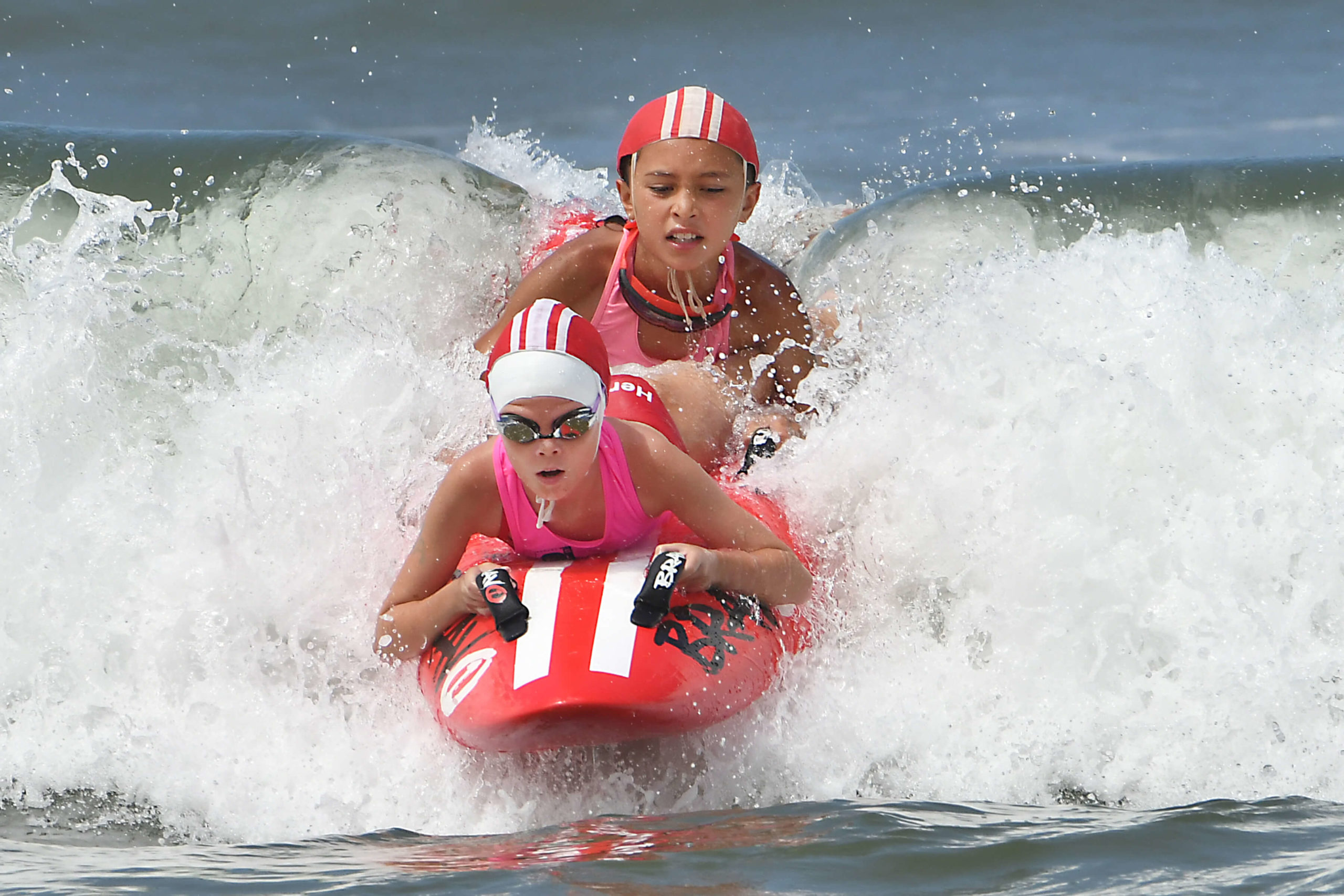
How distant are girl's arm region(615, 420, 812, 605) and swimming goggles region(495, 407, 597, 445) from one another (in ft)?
0.85

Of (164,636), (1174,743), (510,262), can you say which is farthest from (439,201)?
(1174,743)

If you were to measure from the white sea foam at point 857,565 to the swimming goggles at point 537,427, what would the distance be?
736 millimetres

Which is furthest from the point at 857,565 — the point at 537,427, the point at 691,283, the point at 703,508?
the point at 537,427

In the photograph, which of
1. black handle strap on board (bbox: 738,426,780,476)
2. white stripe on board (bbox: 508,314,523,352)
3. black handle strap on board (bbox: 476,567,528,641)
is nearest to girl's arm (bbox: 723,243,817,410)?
black handle strap on board (bbox: 738,426,780,476)

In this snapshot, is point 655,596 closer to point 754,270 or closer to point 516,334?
point 516,334

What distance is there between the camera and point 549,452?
9.67 feet

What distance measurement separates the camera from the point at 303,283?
5.96 metres

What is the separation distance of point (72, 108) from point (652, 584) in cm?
1037

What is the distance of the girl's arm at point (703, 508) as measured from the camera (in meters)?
3.19

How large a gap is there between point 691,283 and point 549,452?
1.44 meters

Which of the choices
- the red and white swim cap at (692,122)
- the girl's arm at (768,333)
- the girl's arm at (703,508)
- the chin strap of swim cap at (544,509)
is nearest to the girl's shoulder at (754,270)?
the girl's arm at (768,333)

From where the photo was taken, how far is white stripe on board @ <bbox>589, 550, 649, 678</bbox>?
2.88 metres

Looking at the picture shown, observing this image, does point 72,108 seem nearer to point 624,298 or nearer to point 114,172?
point 114,172

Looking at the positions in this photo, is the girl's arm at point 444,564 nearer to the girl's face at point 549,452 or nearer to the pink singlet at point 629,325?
the girl's face at point 549,452
